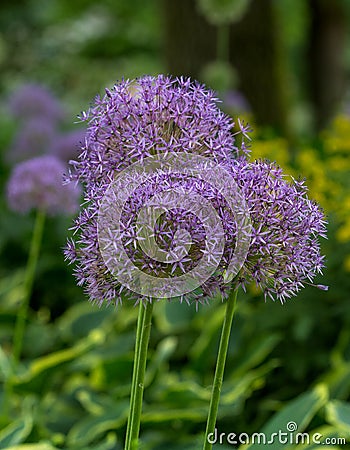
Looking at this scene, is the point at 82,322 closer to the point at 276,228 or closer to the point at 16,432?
the point at 16,432

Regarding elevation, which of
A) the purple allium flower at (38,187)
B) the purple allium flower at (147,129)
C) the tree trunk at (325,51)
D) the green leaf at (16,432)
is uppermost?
the purple allium flower at (147,129)

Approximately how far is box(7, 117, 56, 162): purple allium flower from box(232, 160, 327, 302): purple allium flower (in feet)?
10.3

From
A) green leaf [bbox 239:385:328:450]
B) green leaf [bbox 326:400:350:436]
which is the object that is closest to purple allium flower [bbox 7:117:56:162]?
green leaf [bbox 239:385:328:450]

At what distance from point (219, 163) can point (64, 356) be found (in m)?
1.50

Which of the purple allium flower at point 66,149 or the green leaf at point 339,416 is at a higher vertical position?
the purple allium flower at point 66,149

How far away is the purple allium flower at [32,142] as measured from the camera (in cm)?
413

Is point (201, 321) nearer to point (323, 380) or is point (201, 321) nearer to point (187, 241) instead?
point (323, 380)

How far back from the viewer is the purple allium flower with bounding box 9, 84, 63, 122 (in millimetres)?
4570

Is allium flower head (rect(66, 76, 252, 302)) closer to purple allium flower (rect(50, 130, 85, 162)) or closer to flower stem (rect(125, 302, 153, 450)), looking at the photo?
flower stem (rect(125, 302, 153, 450))

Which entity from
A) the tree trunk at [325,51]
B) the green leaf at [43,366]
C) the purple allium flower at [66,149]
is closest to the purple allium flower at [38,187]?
the green leaf at [43,366]

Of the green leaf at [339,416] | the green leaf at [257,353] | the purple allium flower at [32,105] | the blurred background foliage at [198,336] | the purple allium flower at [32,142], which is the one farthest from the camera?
the purple allium flower at [32,105]

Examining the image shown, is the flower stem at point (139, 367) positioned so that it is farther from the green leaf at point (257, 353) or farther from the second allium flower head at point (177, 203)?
the green leaf at point (257, 353)

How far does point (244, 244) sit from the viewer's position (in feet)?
3.64

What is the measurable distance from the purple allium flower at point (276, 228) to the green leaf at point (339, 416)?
925 millimetres
